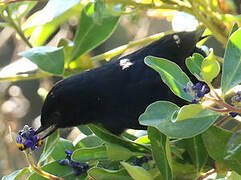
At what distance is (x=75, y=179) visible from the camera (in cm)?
132

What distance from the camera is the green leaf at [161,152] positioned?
1151mm

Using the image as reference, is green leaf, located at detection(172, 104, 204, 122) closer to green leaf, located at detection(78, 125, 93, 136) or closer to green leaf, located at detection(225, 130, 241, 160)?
green leaf, located at detection(225, 130, 241, 160)

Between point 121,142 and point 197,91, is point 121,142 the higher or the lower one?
the lower one

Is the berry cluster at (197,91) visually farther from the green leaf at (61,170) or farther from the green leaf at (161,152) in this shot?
the green leaf at (61,170)

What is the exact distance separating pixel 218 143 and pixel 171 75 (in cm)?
18

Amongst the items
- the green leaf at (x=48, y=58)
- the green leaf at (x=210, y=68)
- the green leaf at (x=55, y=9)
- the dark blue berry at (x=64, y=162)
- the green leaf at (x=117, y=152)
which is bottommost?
the dark blue berry at (x=64, y=162)

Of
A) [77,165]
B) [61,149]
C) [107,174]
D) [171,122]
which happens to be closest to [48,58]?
[61,149]

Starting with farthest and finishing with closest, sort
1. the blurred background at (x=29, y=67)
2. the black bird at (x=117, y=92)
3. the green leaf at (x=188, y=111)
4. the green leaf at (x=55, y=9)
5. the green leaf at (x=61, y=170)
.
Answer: the blurred background at (x=29, y=67) → the black bird at (x=117, y=92) → the green leaf at (x=55, y=9) → the green leaf at (x=61, y=170) → the green leaf at (x=188, y=111)

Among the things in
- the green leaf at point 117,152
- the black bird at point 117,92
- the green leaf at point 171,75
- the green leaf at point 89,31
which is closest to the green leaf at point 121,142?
the green leaf at point 117,152

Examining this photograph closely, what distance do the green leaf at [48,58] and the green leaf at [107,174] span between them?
527mm

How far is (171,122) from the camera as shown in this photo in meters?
1.06

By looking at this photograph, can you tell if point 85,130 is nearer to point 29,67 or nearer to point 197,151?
point 29,67

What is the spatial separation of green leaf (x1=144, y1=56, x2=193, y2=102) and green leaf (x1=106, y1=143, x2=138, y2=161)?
225 mm

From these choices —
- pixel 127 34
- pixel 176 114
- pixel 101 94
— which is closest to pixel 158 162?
pixel 176 114
